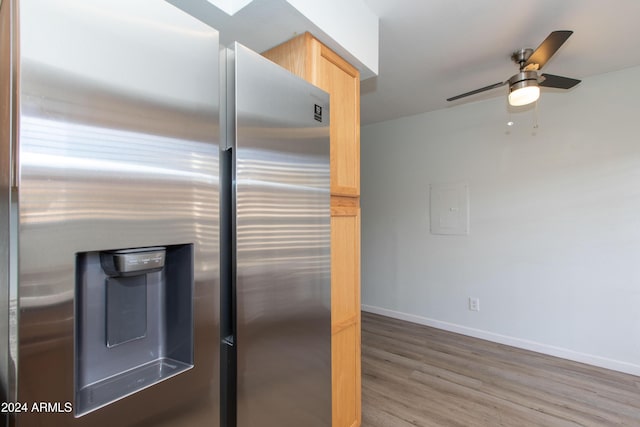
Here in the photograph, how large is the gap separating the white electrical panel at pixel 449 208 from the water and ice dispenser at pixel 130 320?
3.26 meters

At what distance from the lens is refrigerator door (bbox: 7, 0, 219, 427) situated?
1.96ft

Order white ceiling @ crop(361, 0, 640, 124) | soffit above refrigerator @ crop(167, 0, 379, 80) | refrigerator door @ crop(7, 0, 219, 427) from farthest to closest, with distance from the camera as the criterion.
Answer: white ceiling @ crop(361, 0, 640, 124)
soffit above refrigerator @ crop(167, 0, 379, 80)
refrigerator door @ crop(7, 0, 219, 427)

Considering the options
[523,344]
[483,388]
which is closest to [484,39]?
[483,388]

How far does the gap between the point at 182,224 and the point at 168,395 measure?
0.44 m

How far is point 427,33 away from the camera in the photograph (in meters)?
2.07

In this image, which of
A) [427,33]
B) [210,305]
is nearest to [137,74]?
[210,305]

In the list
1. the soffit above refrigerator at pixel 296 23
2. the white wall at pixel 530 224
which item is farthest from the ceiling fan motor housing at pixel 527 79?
the white wall at pixel 530 224

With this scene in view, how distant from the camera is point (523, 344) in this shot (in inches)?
120

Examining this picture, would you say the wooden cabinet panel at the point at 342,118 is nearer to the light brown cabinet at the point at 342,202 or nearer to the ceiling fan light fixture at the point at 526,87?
the light brown cabinet at the point at 342,202

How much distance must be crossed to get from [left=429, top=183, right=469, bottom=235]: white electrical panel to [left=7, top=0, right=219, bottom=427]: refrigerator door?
318cm

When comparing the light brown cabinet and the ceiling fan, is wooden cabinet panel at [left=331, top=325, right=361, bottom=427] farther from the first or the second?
the ceiling fan

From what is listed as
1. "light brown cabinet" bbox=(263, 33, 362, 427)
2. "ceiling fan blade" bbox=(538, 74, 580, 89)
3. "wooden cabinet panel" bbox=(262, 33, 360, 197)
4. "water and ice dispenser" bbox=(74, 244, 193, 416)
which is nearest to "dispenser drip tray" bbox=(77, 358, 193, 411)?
"water and ice dispenser" bbox=(74, 244, 193, 416)

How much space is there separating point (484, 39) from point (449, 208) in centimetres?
184

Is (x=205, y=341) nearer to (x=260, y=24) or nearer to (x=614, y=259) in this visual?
(x=260, y=24)
